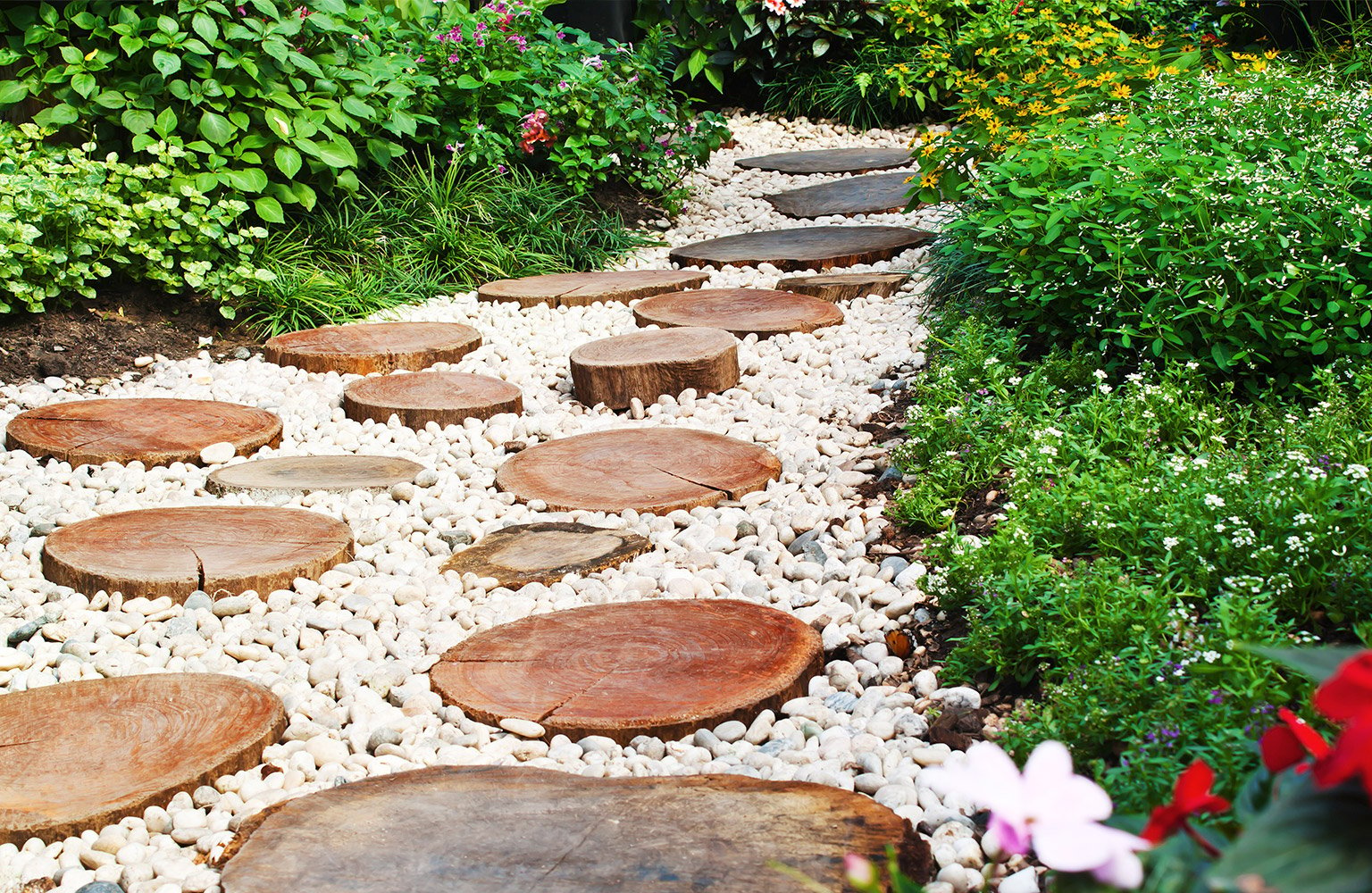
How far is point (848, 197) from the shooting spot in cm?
663

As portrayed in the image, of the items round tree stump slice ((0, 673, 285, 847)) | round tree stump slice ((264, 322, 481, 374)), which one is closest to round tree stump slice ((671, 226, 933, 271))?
round tree stump slice ((264, 322, 481, 374))

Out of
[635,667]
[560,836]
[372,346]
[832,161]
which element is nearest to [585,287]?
[372,346]

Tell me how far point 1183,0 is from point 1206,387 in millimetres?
6625

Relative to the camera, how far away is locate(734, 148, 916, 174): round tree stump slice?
745 centimetres

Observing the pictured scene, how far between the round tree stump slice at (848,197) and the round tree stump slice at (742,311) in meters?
1.73

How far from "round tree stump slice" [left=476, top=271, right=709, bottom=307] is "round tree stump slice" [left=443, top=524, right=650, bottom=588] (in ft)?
7.58

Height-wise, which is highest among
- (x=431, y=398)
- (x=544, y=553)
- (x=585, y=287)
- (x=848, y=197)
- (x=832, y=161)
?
(x=832, y=161)

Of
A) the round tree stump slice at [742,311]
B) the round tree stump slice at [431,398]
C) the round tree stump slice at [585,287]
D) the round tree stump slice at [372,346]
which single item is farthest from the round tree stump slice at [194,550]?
the round tree stump slice at [585,287]

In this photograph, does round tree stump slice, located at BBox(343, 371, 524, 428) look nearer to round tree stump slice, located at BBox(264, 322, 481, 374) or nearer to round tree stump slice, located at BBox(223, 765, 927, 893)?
round tree stump slice, located at BBox(264, 322, 481, 374)

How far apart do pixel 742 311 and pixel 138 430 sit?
7.38 ft

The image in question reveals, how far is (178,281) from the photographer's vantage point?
15.1 ft

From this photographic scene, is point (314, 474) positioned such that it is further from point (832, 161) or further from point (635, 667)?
point (832, 161)

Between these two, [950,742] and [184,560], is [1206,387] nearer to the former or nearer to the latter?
[950,742]

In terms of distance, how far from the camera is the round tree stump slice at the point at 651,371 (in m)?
3.85
